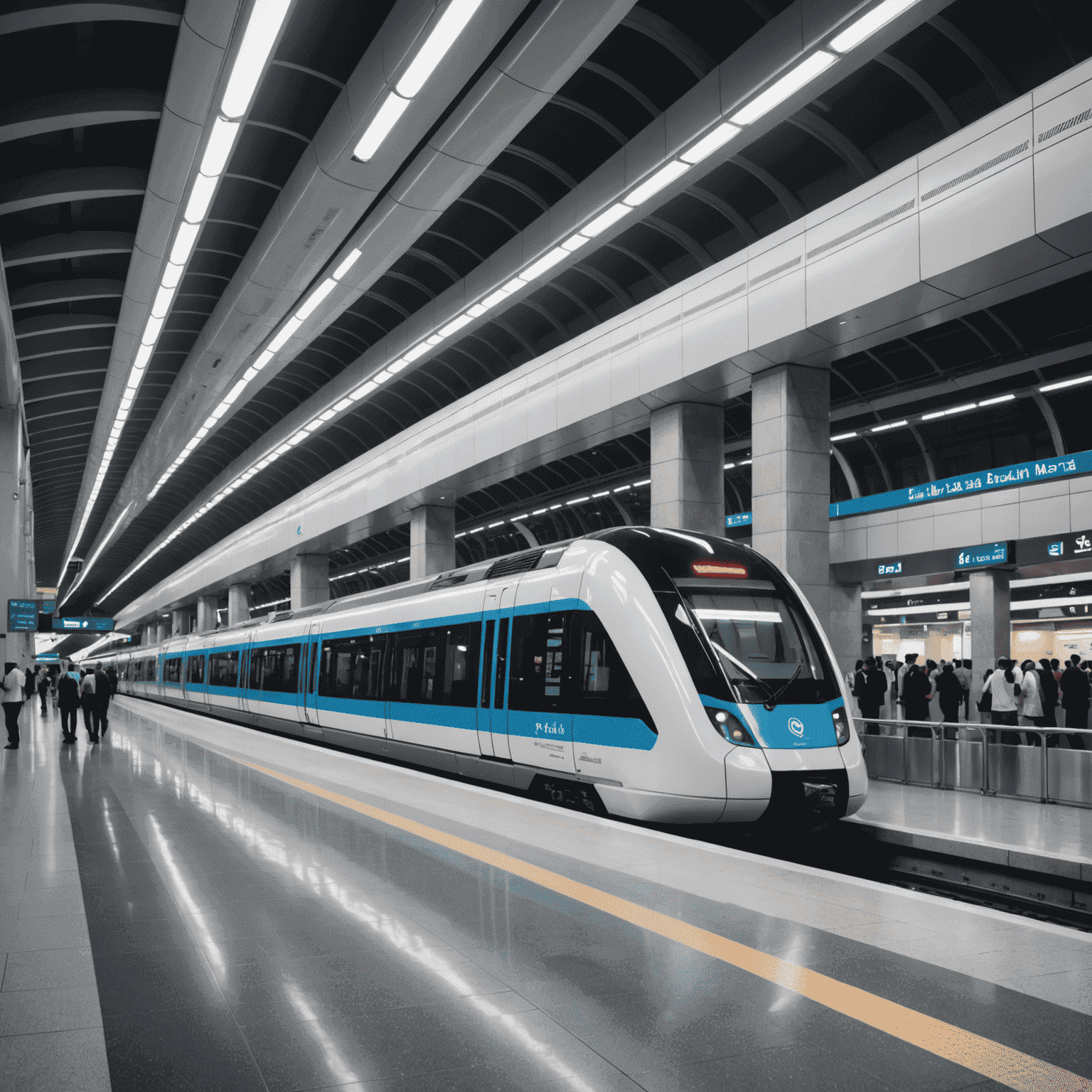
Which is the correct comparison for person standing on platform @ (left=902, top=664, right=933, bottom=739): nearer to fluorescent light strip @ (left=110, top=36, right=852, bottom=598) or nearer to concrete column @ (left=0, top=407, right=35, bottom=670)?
fluorescent light strip @ (left=110, top=36, right=852, bottom=598)

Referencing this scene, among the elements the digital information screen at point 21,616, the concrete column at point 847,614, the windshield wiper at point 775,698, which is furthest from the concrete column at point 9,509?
the concrete column at point 847,614

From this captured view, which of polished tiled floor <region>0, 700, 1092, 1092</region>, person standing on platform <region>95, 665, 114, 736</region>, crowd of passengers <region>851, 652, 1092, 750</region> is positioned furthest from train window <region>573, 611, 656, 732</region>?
person standing on platform <region>95, 665, 114, 736</region>

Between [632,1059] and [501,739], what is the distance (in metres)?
7.51

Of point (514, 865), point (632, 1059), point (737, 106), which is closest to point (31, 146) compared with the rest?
point (737, 106)

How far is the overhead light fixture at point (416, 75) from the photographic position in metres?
6.95

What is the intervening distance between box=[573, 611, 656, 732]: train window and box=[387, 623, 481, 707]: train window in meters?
2.48

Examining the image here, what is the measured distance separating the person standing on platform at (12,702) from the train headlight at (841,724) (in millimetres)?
12659

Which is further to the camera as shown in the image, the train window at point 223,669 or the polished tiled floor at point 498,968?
the train window at point 223,669

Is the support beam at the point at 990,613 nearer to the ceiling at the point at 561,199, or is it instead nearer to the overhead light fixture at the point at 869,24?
the ceiling at the point at 561,199

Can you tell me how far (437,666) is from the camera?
12.6 metres

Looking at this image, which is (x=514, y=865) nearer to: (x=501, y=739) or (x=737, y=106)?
(x=501, y=739)

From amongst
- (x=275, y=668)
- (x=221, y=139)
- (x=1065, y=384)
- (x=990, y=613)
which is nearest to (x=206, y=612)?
(x=275, y=668)

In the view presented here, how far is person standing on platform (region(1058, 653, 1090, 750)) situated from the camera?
43.4 feet

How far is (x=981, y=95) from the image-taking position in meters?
11.4
